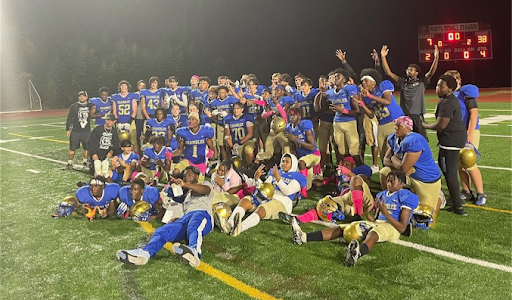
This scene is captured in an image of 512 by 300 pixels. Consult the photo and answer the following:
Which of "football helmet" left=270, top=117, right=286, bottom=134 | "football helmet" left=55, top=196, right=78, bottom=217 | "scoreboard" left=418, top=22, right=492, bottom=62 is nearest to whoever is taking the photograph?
"football helmet" left=55, top=196, right=78, bottom=217

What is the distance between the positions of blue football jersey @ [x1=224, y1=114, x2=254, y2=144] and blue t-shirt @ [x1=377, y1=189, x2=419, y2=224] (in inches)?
171

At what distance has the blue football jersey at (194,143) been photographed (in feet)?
27.7

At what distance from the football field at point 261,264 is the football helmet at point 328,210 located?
0.16m

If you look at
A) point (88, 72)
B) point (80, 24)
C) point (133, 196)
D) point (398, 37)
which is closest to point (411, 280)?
point (133, 196)

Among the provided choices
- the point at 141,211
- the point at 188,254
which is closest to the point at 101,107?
the point at 141,211

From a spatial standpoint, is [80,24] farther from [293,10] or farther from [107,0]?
[293,10]

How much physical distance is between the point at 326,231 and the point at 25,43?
3854 cm

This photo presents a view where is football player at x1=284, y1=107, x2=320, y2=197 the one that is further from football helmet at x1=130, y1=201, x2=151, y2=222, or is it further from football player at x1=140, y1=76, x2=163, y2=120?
football player at x1=140, y1=76, x2=163, y2=120

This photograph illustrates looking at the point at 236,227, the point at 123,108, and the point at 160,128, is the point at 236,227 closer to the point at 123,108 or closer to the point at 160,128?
the point at 160,128

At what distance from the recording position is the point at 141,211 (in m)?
6.57

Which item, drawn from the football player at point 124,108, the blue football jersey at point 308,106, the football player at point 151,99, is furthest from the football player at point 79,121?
the blue football jersey at point 308,106

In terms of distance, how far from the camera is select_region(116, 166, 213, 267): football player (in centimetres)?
501

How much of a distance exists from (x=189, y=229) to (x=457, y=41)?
25.9 meters

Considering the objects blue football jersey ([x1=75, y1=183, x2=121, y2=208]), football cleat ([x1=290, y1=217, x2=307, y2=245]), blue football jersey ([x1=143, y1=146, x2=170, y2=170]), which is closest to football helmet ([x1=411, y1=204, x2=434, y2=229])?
football cleat ([x1=290, y1=217, x2=307, y2=245])
